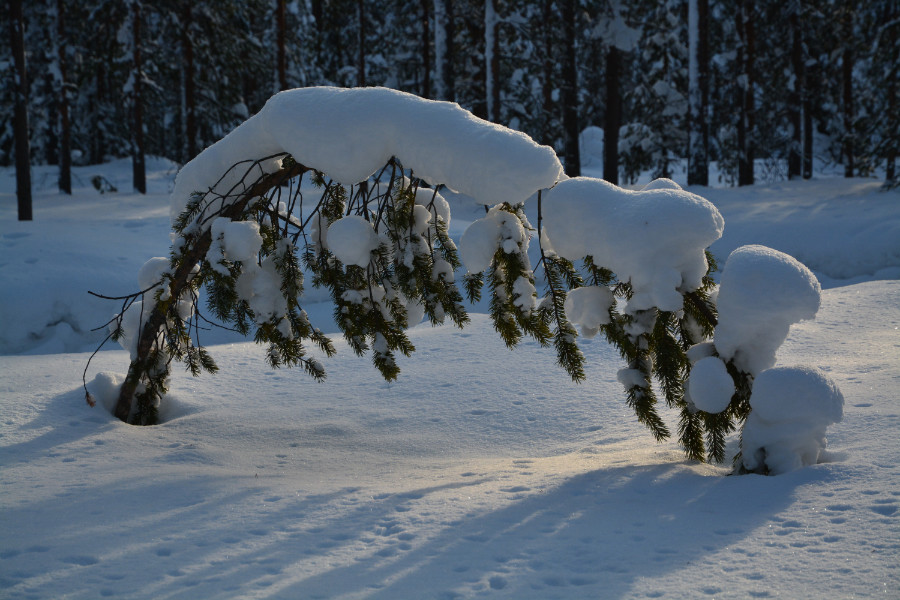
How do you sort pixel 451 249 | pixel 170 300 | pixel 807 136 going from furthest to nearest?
pixel 807 136
pixel 170 300
pixel 451 249

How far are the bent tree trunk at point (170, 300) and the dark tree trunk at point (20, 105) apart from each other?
1149 cm

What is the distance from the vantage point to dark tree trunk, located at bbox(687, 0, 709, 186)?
16.5 m

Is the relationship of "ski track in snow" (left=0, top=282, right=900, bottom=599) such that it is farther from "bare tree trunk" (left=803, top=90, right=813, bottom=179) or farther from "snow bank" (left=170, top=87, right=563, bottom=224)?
"bare tree trunk" (left=803, top=90, right=813, bottom=179)

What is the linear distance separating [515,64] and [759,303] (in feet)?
54.0

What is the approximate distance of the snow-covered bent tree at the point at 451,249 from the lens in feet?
11.8

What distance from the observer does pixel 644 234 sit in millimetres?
3502

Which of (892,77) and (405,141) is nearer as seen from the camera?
(405,141)

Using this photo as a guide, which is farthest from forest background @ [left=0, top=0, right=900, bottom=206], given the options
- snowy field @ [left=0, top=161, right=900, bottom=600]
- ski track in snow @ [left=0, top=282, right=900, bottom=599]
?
ski track in snow @ [left=0, top=282, right=900, bottom=599]

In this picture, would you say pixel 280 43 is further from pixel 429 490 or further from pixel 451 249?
pixel 429 490

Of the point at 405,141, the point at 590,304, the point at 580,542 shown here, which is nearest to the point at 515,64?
the point at 405,141

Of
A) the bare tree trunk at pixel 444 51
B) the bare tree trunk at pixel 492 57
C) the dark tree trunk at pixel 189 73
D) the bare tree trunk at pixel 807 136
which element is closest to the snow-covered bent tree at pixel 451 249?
the bare tree trunk at pixel 492 57

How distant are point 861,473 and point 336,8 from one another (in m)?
21.4

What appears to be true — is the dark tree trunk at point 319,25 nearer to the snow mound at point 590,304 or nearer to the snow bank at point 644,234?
the snow bank at point 644,234

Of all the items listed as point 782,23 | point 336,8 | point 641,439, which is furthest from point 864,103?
point 641,439
